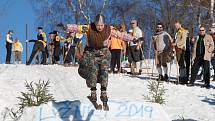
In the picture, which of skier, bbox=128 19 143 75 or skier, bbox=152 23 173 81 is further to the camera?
skier, bbox=128 19 143 75

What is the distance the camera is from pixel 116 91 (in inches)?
601

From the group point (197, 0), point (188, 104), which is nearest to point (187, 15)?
point (197, 0)

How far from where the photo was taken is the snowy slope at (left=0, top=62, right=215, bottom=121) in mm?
12703

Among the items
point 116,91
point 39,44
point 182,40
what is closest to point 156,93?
point 116,91

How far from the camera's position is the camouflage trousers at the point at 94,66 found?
33.0ft

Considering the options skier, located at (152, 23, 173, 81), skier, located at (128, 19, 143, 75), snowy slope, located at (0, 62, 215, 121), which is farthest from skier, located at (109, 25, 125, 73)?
skier, located at (152, 23, 173, 81)

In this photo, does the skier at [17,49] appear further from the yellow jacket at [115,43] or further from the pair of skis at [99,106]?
→ the pair of skis at [99,106]

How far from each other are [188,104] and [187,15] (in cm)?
2418

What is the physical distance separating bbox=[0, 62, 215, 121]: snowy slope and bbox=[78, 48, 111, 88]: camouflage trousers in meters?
1.02

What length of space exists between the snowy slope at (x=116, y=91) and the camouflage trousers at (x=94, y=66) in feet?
3.34

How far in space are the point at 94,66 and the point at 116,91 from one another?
5.26 m

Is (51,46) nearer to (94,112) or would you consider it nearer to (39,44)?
(39,44)

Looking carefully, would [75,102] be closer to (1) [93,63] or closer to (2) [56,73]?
(1) [93,63]

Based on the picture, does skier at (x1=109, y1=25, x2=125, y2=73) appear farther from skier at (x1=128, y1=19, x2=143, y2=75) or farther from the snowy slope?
the snowy slope
